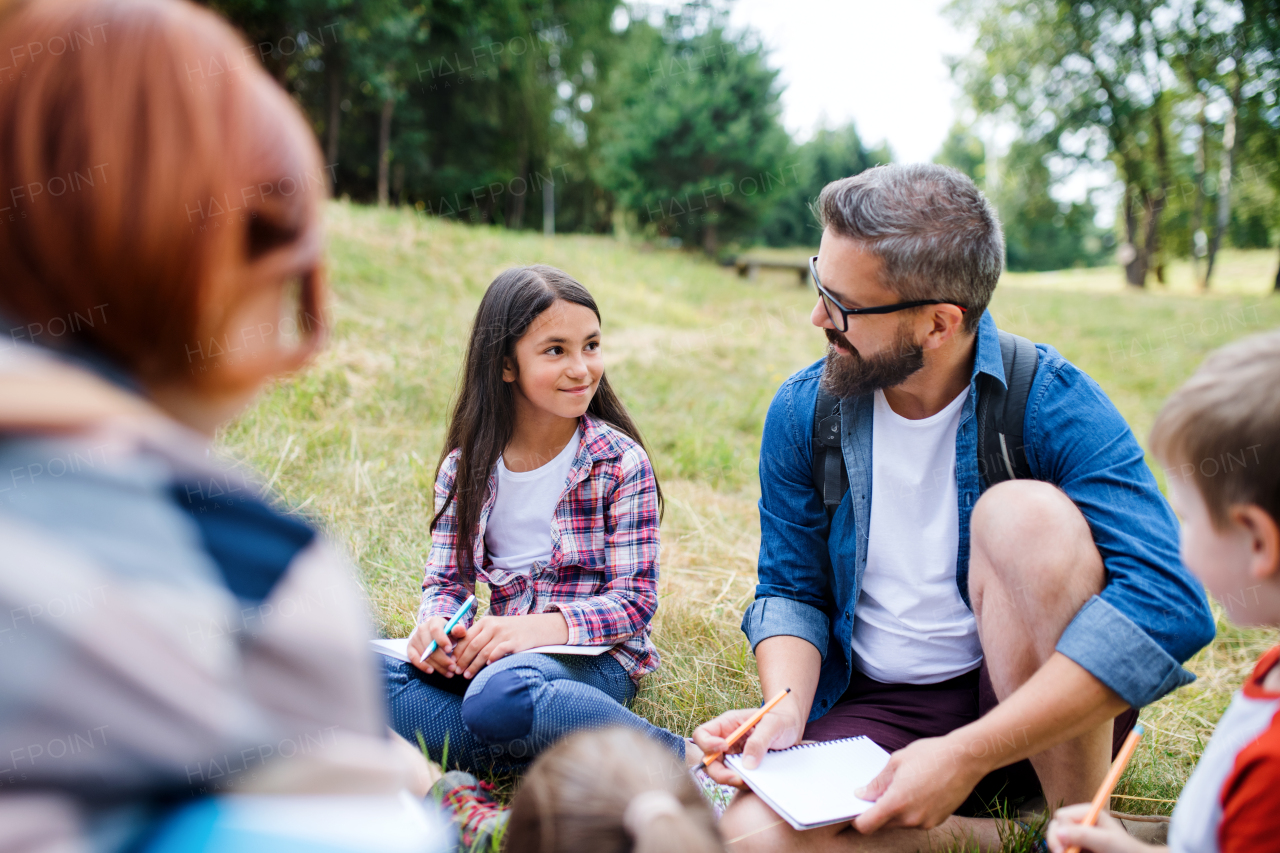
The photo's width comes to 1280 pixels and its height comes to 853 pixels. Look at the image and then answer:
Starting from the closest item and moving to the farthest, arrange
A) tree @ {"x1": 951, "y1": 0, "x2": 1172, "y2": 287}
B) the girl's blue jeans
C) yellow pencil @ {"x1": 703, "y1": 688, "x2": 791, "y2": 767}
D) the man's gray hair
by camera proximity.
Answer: yellow pencil @ {"x1": 703, "y1": 688, "x2": 791, "y2": 767} → the girl's blue jeans → the man's gray hair → tree @ {"x1": 951, "y1": 0, "x2": 1172, "y2": 287}

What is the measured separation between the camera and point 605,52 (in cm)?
2019

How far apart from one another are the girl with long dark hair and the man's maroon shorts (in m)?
0.41

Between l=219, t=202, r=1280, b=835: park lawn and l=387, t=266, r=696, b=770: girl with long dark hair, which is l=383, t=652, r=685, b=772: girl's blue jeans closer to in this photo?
l=387, t=266, r=696, b=770: girl with long dark hair

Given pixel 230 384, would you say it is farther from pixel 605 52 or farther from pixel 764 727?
pixel 605 52

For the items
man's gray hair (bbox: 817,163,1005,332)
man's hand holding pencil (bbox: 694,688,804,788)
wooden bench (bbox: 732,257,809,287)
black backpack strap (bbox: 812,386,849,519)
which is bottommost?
man's hand holding pencil (bbox: 694,688,804,788)

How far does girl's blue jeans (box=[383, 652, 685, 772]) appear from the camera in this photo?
1.75m

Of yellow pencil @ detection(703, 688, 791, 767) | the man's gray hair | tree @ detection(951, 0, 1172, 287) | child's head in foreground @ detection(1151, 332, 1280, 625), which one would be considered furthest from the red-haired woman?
tree @ detection(951, 0, 1172, 287)

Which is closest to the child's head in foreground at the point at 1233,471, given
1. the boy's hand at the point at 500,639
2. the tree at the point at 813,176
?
the boy's hand at the point at 500,639

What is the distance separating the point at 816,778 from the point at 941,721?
14.1 inches

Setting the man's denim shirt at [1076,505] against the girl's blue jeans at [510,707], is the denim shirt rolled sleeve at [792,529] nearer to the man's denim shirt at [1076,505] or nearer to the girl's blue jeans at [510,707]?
the man's denim shirt at [1076,505]

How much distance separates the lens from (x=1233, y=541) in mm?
1111

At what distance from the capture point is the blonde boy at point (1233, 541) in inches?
39.8

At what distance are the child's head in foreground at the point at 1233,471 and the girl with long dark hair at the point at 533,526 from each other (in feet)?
3.90

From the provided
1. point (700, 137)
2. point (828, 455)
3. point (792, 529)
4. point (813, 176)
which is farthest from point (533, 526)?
point (813, 176)
